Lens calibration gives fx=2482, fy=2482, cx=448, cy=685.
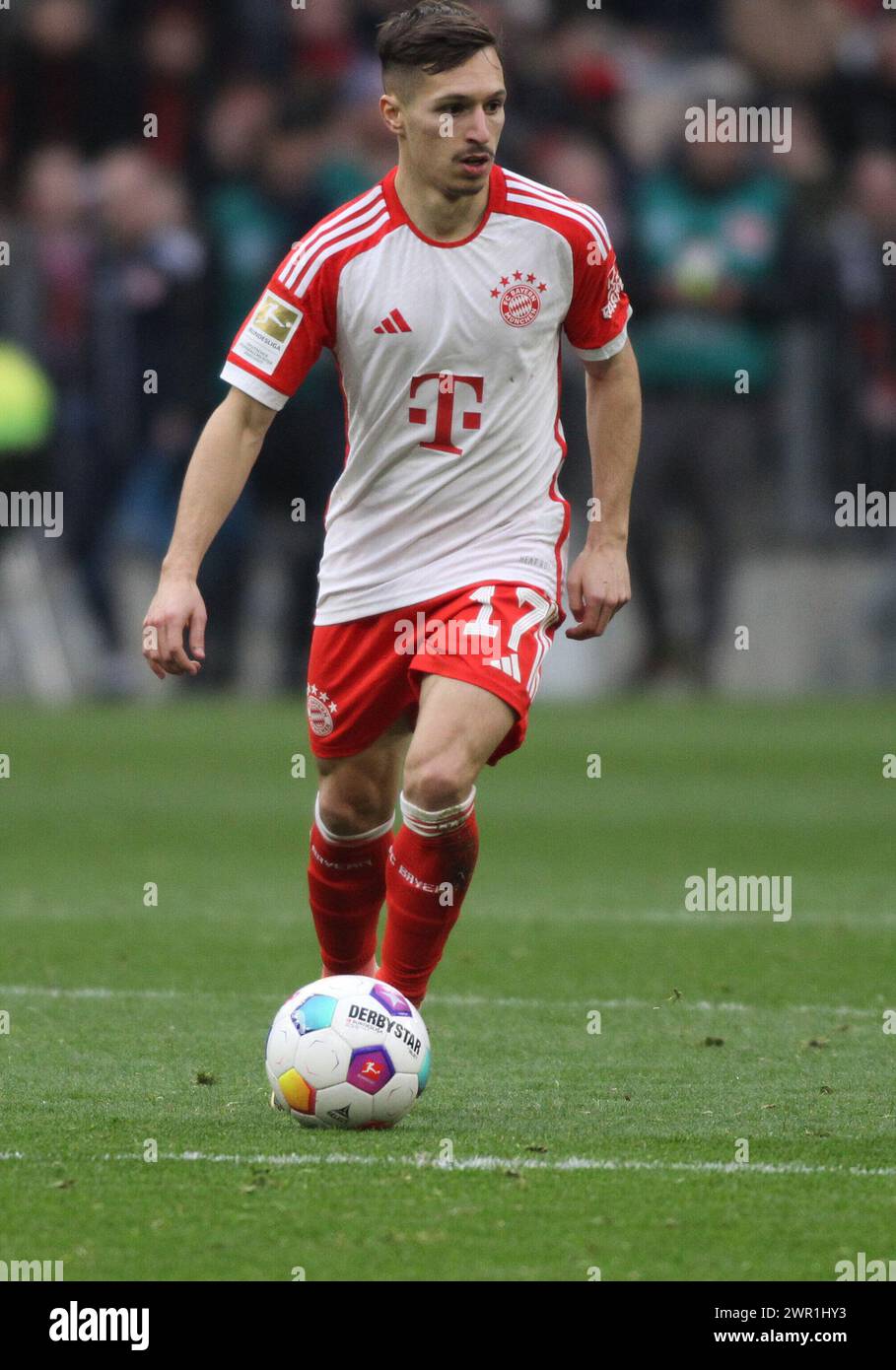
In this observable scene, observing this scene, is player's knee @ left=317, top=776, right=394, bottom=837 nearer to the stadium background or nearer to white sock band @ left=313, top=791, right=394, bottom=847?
white sock band @ left=313, top=791, right=394, bottom=847

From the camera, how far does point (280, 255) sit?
16297 millimetres

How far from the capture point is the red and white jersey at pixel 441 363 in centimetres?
580

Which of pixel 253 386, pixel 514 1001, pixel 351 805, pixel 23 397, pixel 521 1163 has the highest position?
pixel 253 386

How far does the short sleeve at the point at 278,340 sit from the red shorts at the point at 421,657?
1.98 feet

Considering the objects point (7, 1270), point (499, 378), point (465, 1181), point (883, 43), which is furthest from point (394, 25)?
point (883, 43)

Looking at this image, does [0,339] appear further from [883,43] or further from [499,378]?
[499,378]

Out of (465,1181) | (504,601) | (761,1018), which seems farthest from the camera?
(761,1018)

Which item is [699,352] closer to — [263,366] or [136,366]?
[136,366]

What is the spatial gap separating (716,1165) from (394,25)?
2.74m

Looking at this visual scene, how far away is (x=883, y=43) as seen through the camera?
18.3 metres

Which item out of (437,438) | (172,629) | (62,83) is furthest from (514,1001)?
(62,83)

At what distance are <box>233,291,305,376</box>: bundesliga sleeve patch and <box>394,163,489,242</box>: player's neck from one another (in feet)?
1.24

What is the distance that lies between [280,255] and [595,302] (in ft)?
34.7

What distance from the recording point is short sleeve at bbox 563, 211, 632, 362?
594cm
